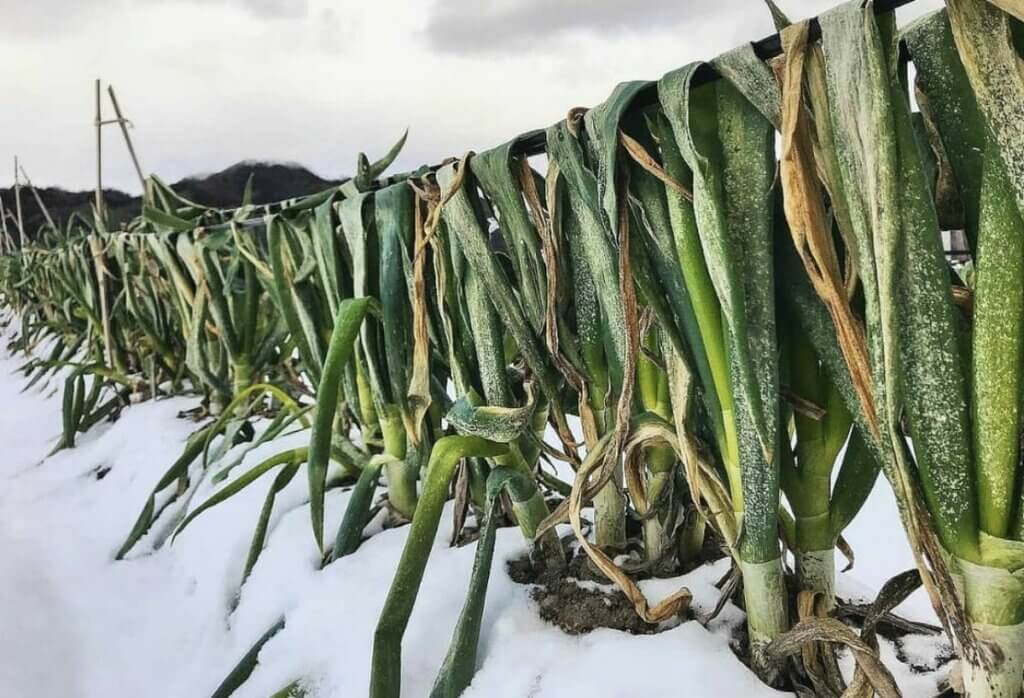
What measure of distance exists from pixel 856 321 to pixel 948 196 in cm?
7

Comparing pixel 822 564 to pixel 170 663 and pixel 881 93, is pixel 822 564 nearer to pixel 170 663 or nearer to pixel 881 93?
pixel 881 93

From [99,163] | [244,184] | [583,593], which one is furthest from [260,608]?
[244,184]

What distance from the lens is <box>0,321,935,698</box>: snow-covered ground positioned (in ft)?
1.32

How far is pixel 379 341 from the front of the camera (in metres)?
0.66

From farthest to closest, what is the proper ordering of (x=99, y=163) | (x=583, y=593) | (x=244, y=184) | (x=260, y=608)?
(x=244, y=184) → (x=99, y=163) → (x=260, y=608) → (x=583, y=593)

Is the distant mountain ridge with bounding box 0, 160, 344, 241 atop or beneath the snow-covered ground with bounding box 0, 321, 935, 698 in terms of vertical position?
atop

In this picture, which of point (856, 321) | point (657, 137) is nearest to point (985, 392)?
point (856, 321)

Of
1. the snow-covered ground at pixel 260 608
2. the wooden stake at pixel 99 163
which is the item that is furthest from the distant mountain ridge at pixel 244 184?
the snow-covered ground at pixel 260 608

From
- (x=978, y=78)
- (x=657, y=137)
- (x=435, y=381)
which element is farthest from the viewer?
(x=435, y=381)

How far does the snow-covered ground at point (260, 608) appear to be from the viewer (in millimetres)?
403

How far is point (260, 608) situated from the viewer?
0.64m

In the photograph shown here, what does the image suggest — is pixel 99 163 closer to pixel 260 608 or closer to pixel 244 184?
pixel 260 608

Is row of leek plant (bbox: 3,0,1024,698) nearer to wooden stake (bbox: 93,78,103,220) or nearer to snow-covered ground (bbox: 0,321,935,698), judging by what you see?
snow-covered ground (bbox: 0,321,935,698)

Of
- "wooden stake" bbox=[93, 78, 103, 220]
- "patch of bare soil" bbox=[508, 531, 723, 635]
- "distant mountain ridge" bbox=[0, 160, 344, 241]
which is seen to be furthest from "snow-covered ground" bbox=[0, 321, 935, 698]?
"distant mountain ridge" bbox=[0, 160, 344, 241]
